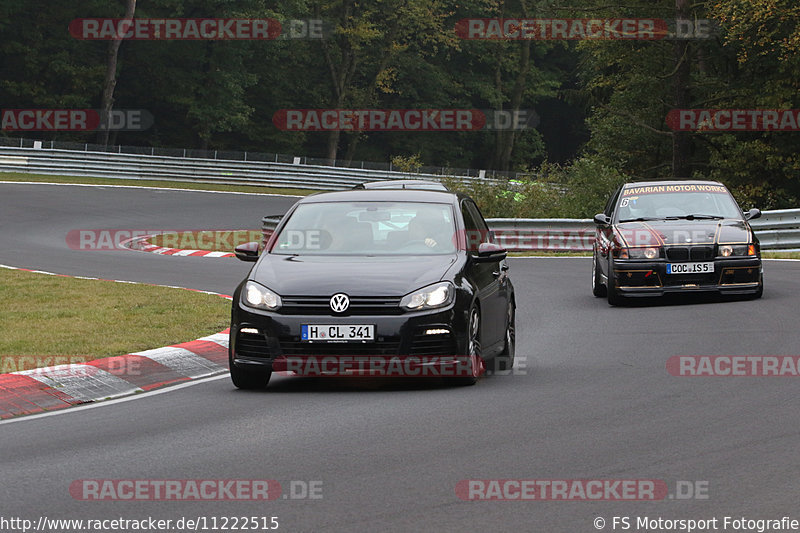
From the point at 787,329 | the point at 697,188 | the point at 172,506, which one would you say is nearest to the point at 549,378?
the point at 787,329

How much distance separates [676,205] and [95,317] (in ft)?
24.9

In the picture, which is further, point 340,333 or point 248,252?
point 248,252

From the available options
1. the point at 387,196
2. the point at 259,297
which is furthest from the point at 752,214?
the point at 259,297

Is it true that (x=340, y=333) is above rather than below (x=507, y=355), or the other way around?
above

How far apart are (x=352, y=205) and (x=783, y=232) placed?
16.2 m

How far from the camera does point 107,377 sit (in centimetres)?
1045

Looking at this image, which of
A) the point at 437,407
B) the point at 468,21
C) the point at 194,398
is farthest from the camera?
the point at 468,21

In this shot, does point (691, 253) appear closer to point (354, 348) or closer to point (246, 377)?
point (354, 348)

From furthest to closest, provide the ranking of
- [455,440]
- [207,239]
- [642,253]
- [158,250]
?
[207,239]
[158,250]
[642,253]
[455,440]

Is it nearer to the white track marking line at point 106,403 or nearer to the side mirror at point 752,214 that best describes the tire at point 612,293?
the side mirror at point 752,214

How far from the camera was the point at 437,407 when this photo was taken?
29.7 ft

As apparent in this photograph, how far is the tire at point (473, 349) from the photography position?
32.4ft

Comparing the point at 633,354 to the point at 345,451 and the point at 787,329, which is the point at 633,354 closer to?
the point at 787,329

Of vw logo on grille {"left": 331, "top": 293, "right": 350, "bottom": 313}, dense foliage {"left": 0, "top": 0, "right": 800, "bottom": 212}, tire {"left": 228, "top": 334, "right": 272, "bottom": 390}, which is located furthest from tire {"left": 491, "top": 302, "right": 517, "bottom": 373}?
dense foliage {"left": 0, "top": 0, "right": 800, "bottom": 212}
